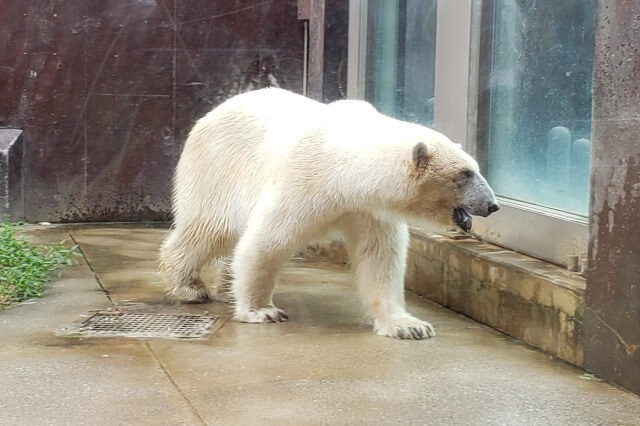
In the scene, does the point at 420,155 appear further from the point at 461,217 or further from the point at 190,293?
the point at 190,293

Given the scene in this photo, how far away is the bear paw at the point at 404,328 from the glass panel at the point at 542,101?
0.97 m

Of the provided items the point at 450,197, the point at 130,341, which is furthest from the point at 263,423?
the point at 450,197

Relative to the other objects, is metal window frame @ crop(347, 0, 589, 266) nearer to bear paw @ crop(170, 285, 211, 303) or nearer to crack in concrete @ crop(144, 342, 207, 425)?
bear paw @ crop(170, 285, 211, 303)

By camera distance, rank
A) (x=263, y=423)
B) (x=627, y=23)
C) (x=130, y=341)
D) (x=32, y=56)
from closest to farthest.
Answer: (x=263, y=423) → (x=627, y=23) → (x=130, y=341) → (x=32, y=56)

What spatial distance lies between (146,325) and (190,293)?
655 mm

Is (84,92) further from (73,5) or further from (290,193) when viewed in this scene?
(290,193)

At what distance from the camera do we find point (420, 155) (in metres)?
4.52

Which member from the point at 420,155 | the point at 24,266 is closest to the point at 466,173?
the point at 420,155

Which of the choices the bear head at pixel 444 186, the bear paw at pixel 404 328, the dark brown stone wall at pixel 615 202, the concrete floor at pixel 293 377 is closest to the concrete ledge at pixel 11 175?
the concrete floor at pixel 293 377

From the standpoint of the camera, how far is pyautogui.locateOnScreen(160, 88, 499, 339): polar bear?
4609mm

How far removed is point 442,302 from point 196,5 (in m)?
3.98

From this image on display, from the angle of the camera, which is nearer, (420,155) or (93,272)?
(420,155)

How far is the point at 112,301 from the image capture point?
5535 mm

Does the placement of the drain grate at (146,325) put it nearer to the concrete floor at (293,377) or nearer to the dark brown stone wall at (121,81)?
the concrete floor at (293,377)
